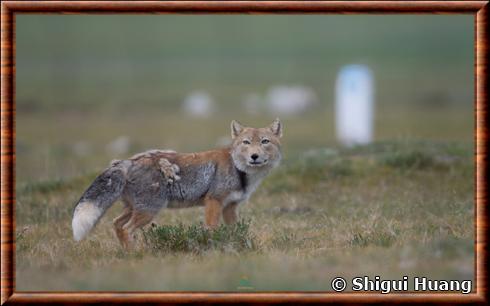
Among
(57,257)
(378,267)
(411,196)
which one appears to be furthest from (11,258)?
(411,196)

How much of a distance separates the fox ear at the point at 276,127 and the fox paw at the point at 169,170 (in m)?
1.62

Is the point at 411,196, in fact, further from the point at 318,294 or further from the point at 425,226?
the point at 318,294

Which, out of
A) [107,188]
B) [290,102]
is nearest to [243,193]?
[107,188]

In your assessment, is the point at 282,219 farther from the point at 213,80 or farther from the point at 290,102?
the point at 213,80

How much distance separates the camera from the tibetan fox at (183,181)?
9.48 metres

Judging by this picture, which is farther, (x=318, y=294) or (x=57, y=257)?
(x=57, y=257)

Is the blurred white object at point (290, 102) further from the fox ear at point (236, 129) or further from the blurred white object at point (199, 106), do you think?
the fox ear at point (236, 129)

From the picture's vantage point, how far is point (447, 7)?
8523mm

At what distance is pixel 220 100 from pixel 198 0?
43.6 m

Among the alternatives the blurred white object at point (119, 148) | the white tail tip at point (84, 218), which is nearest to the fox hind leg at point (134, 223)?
the white tail tip at point (84, 218)

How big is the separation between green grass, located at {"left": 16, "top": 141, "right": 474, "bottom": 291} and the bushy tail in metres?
0.41

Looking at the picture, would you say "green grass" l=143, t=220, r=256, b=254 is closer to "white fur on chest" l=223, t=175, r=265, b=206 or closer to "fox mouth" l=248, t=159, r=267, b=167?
"white fur on chest" l=223, t=175, r=265, b=206

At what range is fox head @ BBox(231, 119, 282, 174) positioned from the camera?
10008 mm

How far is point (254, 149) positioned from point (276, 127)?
750 millimetres
